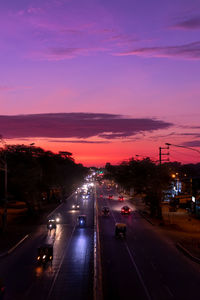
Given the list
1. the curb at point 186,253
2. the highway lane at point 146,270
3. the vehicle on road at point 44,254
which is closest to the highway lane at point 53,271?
the vehicle on road at point 44,254

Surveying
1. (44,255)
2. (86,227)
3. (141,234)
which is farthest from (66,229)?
(44,255)

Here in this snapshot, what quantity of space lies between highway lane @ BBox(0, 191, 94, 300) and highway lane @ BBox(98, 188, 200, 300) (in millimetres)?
1509

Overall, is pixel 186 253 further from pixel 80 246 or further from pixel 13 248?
pixel 13 248

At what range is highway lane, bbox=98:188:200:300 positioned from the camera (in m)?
22.1

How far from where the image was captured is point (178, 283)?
24.2 metres

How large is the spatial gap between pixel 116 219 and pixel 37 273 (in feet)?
129

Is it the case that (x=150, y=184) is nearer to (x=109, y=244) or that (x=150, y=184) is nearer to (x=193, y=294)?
(x=109, y=244)

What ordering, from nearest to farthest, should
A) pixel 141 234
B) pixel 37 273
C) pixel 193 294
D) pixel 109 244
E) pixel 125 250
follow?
pixel 193 294, pixel 37 273, pixel 125 250, pixel 109 244, pixel 141 234

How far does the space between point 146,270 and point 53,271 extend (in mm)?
6751

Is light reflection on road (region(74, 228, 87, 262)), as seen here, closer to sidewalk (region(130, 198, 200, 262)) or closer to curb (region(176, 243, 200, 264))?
curb (region(176, 243, 200, 264))

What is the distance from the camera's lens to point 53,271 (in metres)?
27.8

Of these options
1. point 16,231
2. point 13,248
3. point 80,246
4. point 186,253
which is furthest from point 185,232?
point 13,248

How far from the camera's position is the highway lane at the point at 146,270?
22.1m

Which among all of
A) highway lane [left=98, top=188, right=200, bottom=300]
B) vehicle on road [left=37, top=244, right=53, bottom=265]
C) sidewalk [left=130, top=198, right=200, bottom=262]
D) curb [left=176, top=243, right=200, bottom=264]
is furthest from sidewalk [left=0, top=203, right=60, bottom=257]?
sidewalk [left=130, top=198, right=200, bottom=262]
